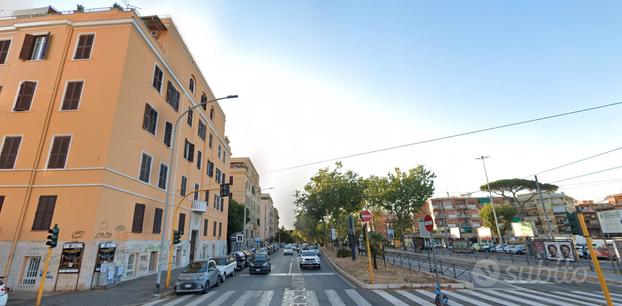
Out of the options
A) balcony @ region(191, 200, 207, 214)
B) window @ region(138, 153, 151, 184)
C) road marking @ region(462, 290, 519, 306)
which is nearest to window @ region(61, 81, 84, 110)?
window @ region(138, 153, 151, 184)

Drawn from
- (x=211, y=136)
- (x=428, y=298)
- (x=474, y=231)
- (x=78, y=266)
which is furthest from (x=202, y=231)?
(x=474, y=231)

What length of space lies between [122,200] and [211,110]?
2098 cm

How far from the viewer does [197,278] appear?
14.4 metres

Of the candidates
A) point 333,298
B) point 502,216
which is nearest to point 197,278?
point 333,298

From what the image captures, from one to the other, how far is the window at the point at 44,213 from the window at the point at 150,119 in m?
7.22

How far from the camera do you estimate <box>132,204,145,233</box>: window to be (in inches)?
773

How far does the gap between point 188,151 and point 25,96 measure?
Answer: 1268 cm

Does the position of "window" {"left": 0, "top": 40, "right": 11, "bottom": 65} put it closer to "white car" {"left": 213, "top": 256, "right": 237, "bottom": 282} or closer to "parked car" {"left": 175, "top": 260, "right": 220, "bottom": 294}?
"parked car" {"left": 175, "top": 260, "right": 220, "bottom": 294}

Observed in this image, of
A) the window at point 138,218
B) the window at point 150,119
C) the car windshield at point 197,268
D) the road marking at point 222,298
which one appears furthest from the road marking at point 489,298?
the window at point 150,119

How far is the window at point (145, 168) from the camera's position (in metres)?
20.8

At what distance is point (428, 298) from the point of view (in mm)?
11812

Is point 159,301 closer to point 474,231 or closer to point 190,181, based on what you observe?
point 190,181

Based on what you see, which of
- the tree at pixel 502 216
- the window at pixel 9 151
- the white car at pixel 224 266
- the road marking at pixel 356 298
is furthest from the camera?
the tree at pixel 502 216

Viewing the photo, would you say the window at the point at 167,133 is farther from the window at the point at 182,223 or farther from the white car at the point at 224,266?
the white car at the point at 224,266
